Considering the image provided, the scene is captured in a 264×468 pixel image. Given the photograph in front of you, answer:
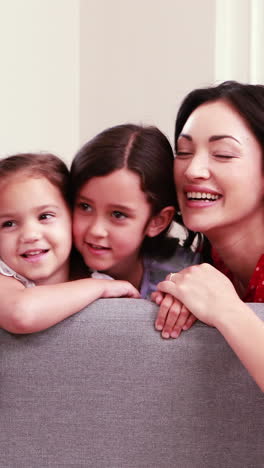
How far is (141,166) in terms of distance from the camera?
1.84m

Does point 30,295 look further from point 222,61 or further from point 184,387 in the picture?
point 222,61

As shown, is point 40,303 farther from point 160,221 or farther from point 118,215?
point 160,221

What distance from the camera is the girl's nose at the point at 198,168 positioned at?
1736 mm

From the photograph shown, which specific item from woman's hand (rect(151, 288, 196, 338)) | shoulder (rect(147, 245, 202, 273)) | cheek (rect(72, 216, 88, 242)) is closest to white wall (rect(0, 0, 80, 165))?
shoulder (rect(147, 245, 202, 273))

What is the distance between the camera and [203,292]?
1394mm

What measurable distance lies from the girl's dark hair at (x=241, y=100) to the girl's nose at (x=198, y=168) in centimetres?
15

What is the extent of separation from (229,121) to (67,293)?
66 centimetres

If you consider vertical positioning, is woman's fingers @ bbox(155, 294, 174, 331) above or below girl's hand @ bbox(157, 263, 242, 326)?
below

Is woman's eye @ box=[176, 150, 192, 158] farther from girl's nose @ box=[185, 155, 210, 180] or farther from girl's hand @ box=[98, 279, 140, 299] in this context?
girl's hand @ box=[98, 279, 140, 299]

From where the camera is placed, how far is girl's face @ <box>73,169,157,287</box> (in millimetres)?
1780

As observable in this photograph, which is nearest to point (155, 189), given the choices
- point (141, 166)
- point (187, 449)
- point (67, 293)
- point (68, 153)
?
point (141, 166)

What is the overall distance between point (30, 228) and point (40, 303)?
36 cm

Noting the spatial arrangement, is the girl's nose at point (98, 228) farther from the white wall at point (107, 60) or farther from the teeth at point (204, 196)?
the white wall at point (107, 60)

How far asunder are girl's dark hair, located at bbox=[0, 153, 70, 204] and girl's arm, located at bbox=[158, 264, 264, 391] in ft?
1.51
